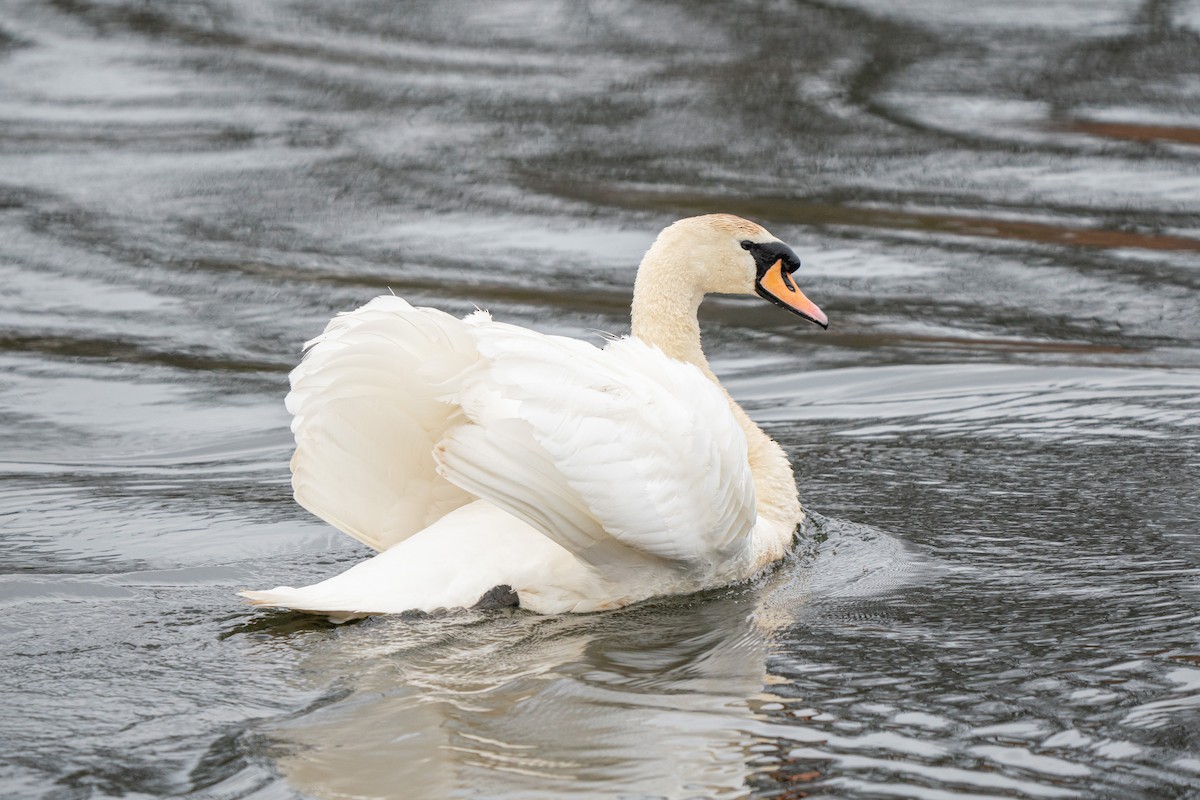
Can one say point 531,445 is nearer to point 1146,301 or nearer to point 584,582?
point 584,582

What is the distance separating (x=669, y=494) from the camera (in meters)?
5.40

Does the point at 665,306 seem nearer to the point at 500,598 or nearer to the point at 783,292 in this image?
the point at 783,292

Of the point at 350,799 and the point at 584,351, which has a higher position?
the point at 584,351

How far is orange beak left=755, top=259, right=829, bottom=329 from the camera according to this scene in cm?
689

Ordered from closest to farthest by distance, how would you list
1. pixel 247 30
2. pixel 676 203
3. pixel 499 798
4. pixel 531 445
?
pixel 499 798, pixel 531 445, pixel 676 203, pixel 247 30

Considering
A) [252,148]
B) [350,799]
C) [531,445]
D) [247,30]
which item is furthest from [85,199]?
[350,799]

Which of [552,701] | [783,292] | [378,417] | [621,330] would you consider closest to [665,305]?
[783,292]

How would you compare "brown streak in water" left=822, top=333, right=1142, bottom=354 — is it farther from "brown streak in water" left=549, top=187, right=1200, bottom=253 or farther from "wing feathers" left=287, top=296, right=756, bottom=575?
"wing feathers" left=287, top=296, right=756, bottom=575

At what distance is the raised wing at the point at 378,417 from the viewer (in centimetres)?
535

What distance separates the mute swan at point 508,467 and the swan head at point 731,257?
104 centimetres

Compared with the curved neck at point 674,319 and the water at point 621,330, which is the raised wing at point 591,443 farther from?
the curved neck at point 674,319

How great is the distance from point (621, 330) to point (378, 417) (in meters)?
Result: 3.94

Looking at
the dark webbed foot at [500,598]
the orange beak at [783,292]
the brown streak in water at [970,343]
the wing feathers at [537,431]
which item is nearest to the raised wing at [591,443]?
the wing feathers at [537,431]

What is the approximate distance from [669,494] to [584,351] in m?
0.49
